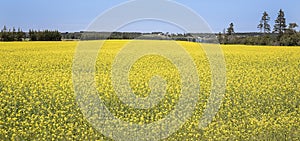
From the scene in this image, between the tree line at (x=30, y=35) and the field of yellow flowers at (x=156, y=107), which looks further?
the tree line at (x=30, y=35)

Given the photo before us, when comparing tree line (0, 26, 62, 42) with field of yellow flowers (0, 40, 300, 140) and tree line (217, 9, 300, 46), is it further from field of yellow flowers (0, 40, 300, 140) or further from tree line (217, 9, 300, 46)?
field of yellow flowers (0, 40, 300, 140)

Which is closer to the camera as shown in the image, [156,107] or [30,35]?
[156,107]

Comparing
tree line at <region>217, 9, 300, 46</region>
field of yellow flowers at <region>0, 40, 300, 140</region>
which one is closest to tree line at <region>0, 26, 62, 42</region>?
tree line at <region>217, 9, 300, 46</region>

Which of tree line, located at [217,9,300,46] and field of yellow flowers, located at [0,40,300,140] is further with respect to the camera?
tree line, located at [217,9,300,46]

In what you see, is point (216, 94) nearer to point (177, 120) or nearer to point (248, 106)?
point (248, 106)

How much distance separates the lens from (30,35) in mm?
39438

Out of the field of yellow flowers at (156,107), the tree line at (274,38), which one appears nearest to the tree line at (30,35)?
the tree line at (274,38)

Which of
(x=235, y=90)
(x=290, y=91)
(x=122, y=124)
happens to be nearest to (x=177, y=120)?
(x=122, y=124)

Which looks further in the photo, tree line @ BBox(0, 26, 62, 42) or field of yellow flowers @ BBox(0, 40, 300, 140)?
tree line @ BBox(0, 26, 62, 42)

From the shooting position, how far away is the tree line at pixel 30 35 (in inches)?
1531

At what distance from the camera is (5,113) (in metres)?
8.63

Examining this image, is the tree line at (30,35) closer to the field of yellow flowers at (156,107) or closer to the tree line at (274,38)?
the tree line at (274,38)

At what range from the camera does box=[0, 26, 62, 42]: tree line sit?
3888cm

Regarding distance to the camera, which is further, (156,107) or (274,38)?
(274,38)
